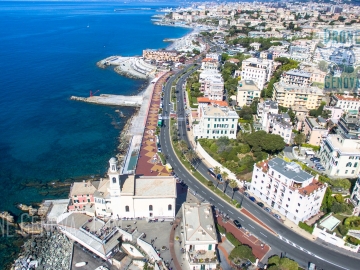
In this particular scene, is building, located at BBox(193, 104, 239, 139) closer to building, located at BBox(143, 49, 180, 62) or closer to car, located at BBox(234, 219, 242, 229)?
car, located at BBox(234, 219, 242, 229)

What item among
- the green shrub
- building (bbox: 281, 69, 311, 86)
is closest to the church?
the green shrub

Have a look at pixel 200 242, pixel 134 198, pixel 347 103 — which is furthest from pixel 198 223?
pixel 347 103

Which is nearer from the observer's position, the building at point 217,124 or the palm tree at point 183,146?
the palm tree at point 183,146

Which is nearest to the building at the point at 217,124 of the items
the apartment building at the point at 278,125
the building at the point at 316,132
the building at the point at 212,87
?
the apartment building at the point at 278,125

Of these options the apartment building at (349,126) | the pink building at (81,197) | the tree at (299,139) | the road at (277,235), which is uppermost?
the apartment building at (349,126)

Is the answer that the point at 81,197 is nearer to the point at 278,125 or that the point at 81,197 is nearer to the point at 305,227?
the point at 305,227

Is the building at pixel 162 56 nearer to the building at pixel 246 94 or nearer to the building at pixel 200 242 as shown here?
the building at pixel 246 94

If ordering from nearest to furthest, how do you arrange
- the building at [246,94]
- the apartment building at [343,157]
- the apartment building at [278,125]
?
the apartment building at [343,157] < the apartment building at [278,125] < the building at [246,94]

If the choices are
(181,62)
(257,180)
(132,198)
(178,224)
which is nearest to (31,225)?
(132,198)
